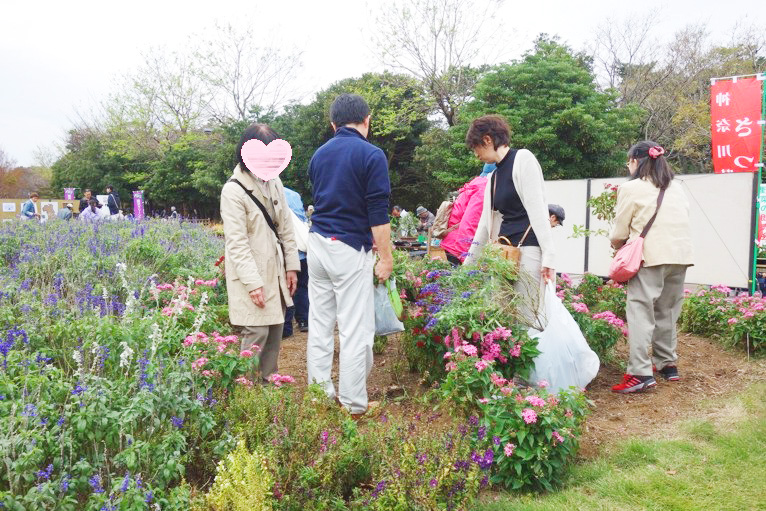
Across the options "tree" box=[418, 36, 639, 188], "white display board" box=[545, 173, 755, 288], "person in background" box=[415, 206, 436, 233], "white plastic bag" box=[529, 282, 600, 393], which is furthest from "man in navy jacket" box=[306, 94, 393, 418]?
"tree" box=[418, 36, 639, 188]

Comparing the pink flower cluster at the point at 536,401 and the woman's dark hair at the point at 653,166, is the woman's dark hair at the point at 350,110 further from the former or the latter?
the woman's dark hair at the point at 653,166

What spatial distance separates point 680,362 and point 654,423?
4.61 feet

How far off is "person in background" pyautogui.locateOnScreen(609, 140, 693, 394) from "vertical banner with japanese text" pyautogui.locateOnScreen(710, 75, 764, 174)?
5838 mm

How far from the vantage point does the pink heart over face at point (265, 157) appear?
311cm

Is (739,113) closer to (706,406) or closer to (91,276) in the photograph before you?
(706,406)

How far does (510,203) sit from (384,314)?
1.01 metres

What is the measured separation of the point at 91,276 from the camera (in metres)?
4.74

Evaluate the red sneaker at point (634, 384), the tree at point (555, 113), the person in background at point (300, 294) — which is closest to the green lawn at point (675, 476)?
the red sneaker at point (634, 384)

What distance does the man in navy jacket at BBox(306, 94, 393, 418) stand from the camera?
2.99 metres

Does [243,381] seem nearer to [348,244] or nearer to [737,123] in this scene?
[348,244]

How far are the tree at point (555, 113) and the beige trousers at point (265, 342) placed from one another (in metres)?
12.4

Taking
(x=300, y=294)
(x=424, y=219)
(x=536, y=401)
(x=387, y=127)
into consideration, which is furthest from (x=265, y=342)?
(x=387, y=127)

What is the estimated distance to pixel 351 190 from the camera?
3021 millimetres

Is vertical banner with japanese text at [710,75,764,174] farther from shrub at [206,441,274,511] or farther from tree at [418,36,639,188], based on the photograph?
shrub at [206,441,274,511]
